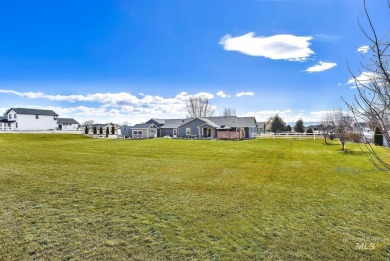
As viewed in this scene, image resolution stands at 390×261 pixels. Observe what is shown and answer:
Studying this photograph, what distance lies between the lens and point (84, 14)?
55.5 ft

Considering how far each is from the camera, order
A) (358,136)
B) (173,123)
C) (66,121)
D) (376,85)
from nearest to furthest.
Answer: (376,85), (358,136), (173,123), (66,121)

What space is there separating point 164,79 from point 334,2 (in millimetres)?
30619

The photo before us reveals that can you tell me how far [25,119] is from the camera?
5512 centimetres

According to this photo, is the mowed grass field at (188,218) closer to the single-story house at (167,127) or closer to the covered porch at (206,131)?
the covered porch at (206,131)

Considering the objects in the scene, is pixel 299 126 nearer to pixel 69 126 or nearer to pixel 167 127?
pixel 167 127

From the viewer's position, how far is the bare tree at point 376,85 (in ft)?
9.59

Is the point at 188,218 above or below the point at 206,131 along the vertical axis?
below

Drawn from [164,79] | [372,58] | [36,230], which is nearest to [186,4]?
[372,58]

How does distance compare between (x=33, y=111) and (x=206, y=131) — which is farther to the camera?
(x=33, y=111)

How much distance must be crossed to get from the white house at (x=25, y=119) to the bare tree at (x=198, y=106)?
128 feet

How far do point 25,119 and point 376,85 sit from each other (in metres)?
68.7

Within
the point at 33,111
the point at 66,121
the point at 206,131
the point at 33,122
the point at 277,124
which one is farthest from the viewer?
the point at 66,121

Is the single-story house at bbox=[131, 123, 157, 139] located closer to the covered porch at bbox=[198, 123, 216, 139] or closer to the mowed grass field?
the covered porch at bbox=[198, 123, 216, 139]

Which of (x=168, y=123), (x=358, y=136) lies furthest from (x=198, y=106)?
(x=358, y=136)
